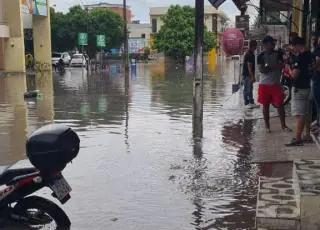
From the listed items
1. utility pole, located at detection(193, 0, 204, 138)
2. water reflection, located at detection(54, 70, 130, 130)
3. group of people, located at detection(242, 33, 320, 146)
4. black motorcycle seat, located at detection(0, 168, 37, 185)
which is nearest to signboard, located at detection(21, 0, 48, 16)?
water reflection, located at detection(54, 70, 130, 130)

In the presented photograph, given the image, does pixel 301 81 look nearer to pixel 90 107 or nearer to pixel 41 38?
pixel 90 107

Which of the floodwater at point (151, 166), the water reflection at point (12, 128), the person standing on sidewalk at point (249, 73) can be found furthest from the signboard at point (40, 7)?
the person standing on sidewalk at point (249, 73)

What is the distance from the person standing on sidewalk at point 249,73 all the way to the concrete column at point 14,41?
2587 cm

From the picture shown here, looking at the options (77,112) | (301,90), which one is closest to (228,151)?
(301,90)

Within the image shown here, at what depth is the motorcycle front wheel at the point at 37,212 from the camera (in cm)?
488

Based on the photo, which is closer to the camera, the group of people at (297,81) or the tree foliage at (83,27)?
the group of people at (297,81)

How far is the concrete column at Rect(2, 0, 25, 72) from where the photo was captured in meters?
36.8

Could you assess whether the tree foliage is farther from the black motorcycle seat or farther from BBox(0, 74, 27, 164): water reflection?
the black motorcycle seat

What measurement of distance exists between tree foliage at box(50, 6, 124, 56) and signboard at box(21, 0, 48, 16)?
2021cm

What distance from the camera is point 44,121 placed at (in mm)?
12641

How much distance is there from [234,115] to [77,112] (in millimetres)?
4296

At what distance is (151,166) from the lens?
7.68 m

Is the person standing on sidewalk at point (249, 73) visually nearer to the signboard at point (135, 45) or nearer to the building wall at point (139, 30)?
the signboard at point (135, 45)

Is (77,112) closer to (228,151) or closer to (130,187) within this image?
(228,151)
